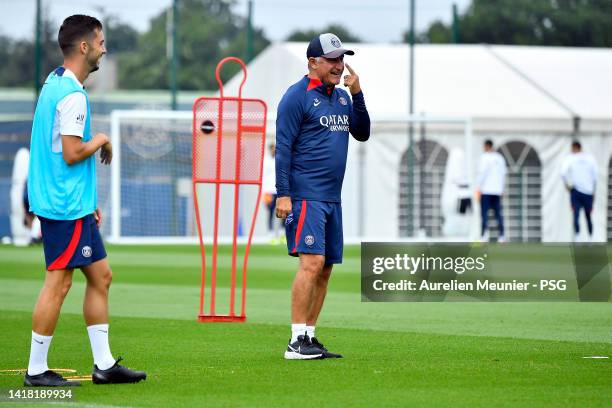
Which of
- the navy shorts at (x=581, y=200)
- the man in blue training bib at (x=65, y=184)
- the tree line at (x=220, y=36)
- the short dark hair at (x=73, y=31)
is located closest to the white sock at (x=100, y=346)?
the man in blue training bib at (x=65, y=184)

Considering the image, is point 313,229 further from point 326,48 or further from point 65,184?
point 65,184

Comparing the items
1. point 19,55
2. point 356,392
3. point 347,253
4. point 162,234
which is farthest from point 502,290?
point 19,55

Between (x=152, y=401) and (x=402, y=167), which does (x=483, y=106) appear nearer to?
(x=402, y=167)

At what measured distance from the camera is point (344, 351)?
10.0m

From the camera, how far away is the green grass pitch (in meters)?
7.73

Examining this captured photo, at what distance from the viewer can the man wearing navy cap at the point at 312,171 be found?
378 inches

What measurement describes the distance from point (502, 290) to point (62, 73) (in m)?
8.38

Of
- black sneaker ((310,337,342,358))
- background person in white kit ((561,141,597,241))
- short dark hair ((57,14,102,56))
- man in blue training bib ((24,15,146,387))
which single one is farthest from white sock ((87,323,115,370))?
background person in white kit ((561,141,597,241))

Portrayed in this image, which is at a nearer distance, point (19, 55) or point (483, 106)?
point (483, 106)

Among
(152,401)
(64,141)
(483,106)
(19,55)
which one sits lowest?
(152,401)

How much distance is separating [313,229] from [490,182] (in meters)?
19.9

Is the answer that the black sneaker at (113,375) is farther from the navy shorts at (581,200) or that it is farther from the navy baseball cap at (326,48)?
the navy shorts at (581,200)

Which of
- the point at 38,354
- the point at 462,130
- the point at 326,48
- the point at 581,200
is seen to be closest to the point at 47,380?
the point at 38,354

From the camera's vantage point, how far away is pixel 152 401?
754cm
